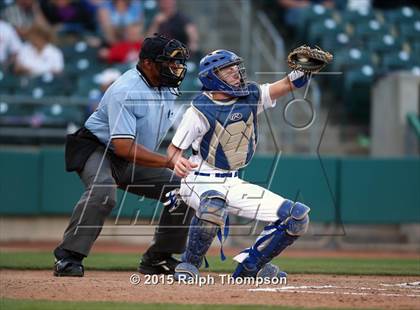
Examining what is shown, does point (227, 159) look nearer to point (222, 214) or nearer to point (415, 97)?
point (222, 214)

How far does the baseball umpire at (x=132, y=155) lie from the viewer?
8.35m

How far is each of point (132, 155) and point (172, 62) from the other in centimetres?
98

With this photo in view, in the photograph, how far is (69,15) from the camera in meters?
17.4

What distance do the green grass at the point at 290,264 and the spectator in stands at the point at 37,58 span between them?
4.65 m

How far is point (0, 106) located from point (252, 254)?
794 centimetres

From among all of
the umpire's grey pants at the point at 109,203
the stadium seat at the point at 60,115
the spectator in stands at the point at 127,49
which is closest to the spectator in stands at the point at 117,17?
the spectator in stands at the point at 127,49

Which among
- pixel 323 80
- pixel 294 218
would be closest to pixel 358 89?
pixel 323 80

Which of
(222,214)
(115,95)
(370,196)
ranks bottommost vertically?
(370,196)

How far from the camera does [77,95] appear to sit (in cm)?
1552

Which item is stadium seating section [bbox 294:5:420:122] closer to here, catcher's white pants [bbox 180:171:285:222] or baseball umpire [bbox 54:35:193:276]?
baseball umpire [bbox 54:35:193:276]

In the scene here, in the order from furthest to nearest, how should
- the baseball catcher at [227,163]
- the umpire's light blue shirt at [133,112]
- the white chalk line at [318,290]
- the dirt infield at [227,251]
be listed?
the dirt infield at [227,251]
the umpire's light blue shirt at [133,112]
the baseball catcher at [227,163]
the white chalk line at [318,290]

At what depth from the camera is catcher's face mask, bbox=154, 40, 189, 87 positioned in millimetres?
8492

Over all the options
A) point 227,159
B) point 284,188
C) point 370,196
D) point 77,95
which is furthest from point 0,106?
point 227,159

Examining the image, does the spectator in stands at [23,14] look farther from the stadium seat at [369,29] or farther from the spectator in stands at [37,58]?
the stadium seat at [369,29]
